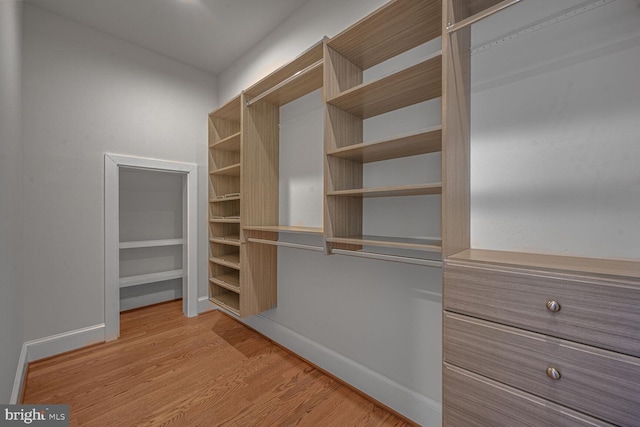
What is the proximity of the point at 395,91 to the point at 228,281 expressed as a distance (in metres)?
2.32

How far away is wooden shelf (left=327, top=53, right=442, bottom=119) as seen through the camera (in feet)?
4.15

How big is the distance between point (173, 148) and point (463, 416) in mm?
3407

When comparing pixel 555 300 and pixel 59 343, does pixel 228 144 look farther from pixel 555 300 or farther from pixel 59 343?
pixel 555 300

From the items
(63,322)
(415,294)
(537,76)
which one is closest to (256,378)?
(415,294)

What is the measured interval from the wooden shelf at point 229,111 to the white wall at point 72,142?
66 cm

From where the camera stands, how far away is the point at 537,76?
1.17 metres

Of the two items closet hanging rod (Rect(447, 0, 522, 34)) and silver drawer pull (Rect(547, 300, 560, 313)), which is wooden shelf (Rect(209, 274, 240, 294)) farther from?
closet hanging rod (Rect(447, 0, 522, 34))

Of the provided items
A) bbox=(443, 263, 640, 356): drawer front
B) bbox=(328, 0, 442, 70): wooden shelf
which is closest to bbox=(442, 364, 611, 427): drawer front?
bbox=(443, 263, 640, 356): drawer front

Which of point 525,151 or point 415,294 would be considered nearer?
point 525,151

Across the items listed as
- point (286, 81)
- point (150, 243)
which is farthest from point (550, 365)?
point (150, 243)

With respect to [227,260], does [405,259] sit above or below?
above

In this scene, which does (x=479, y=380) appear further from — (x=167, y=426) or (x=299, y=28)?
(x=299, y=28)

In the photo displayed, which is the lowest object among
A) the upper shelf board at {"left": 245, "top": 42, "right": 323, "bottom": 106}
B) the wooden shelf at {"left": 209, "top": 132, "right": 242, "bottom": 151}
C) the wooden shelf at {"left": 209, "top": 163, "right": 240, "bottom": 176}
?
the wooden shelf at {"left": 209, "top": 163, "right": 240, "bottom": 176}

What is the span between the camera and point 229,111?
2818mm
